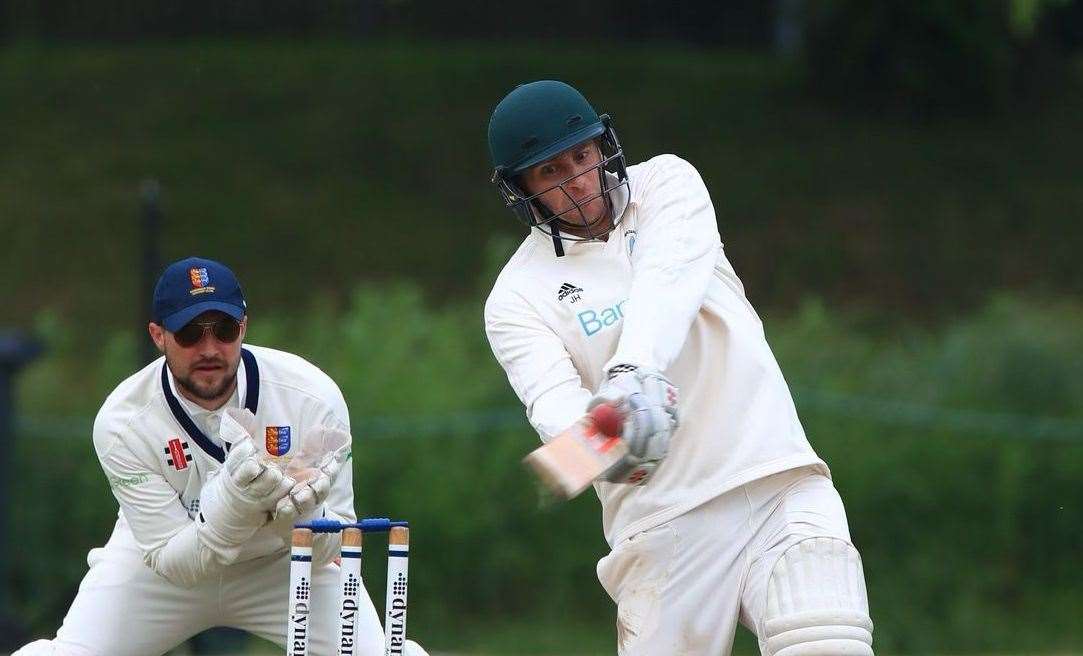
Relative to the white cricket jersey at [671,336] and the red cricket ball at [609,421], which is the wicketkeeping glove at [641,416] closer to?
the red cricket ball at [609,421]

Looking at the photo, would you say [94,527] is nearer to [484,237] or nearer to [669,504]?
[669,504]

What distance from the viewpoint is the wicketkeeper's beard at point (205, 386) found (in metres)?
4.46

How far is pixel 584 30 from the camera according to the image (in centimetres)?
1748

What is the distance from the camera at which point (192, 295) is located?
438cm

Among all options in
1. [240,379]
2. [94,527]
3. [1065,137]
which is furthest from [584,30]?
[240,379]

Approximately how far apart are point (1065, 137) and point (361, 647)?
13125 mm

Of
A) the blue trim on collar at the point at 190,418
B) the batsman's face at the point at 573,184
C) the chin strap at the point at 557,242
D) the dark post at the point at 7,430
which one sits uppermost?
the batsman's face at the point at 573,184

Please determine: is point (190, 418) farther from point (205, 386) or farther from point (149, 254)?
point (149, 254)

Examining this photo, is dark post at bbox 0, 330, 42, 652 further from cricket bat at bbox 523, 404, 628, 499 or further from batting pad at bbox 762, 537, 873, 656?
cricket bat at bbox 523, 404, 628, 499

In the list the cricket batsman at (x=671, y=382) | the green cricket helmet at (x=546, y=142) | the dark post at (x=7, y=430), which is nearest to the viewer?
the cricket batsman at (x=671, y=382)

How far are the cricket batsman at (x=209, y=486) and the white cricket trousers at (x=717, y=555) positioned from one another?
836mm

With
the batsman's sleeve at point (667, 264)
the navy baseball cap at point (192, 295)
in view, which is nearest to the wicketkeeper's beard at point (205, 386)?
the navy baseball cap at point (192, 295)

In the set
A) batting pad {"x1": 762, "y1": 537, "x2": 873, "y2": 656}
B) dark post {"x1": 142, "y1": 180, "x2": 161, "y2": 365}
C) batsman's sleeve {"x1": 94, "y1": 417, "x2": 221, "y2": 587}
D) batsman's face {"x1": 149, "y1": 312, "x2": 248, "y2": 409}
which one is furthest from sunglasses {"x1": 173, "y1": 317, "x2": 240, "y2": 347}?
dark post {"x1": 142, "y1": 180, "x2": 161, "y2": 365}

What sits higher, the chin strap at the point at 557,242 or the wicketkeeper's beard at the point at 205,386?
the chin strap at the point at 557,242
